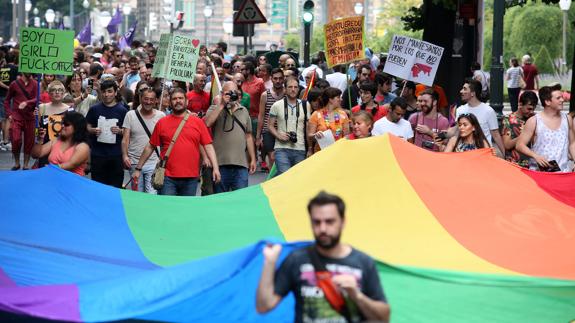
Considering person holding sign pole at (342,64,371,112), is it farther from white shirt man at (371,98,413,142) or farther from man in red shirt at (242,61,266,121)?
white shirt man at (371,98,413,142)

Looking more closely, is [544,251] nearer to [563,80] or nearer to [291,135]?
[291,135]

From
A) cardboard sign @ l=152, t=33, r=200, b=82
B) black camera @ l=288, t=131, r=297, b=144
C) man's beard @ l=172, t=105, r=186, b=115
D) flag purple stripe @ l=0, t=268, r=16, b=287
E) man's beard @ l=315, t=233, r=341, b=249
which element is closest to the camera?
man's beard @ l=315, t=233, r=341, b=249

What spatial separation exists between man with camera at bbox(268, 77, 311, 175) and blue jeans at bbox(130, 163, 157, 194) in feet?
5.42

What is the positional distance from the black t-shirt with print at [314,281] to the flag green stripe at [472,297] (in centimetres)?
217

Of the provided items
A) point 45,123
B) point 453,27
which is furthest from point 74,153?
point 453,27

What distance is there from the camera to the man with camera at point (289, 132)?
15.9m

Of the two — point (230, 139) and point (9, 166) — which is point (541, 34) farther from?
point (230, 139)

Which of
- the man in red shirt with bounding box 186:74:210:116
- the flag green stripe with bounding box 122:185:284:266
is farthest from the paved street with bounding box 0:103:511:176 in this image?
the flag green stripe with bounding box 122:185:284:266

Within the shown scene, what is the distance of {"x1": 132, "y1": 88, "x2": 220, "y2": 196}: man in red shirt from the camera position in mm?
14070

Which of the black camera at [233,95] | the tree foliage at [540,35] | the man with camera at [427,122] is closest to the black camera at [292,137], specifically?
the black camera at [233,95]

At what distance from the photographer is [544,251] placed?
36.4 feet

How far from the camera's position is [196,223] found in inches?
458

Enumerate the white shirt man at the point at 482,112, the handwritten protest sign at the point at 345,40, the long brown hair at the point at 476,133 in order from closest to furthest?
the long brown hair at the point at 476,133 → the white shirt man at the point at 482,112 → the handwritten protest sign at the point at 345,40

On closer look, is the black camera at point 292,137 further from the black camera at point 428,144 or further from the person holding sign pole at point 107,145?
the person holding sign pole at point 107,145
